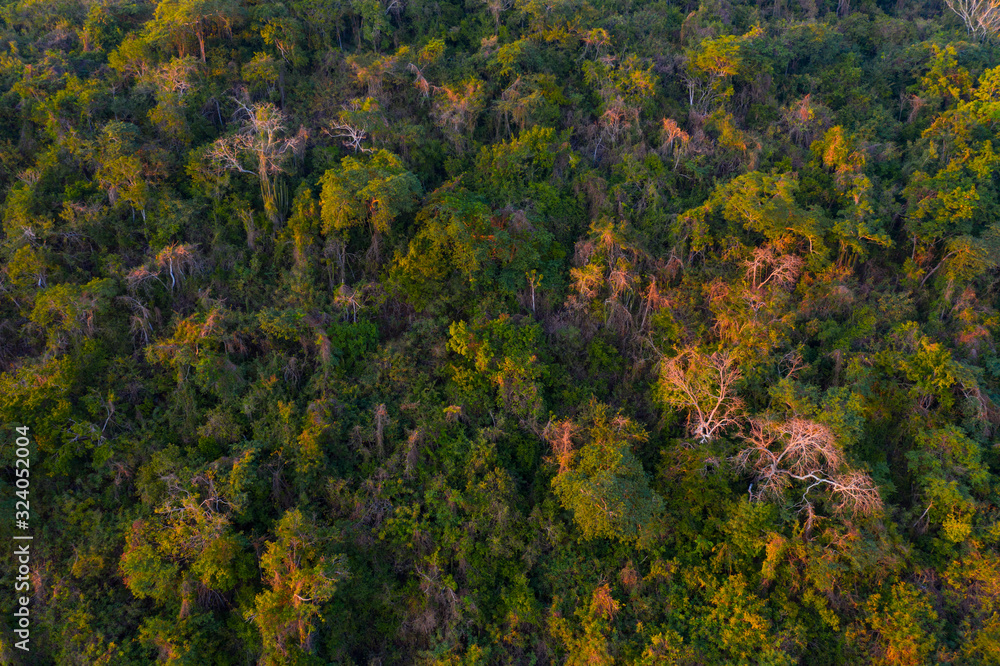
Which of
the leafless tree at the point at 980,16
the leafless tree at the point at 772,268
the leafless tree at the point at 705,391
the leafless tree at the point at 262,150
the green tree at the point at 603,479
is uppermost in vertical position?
the leafless tree at the point at 980,16

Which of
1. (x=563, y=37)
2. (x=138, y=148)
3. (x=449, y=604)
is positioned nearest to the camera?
(x=449, y=604)

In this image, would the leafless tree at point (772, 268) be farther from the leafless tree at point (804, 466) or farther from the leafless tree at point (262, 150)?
the leafless tree at point (262, 150)

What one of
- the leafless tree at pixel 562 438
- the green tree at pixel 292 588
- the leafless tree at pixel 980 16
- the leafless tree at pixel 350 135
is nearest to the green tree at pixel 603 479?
the leafless tree at pixel 562 438

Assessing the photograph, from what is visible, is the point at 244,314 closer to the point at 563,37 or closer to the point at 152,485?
the point at 152,485

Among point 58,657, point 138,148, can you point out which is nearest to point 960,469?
point 58,657

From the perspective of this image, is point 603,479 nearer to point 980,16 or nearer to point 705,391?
point 705,391

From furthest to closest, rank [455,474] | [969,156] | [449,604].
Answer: [969,156] → [455,474] → [449,604]
